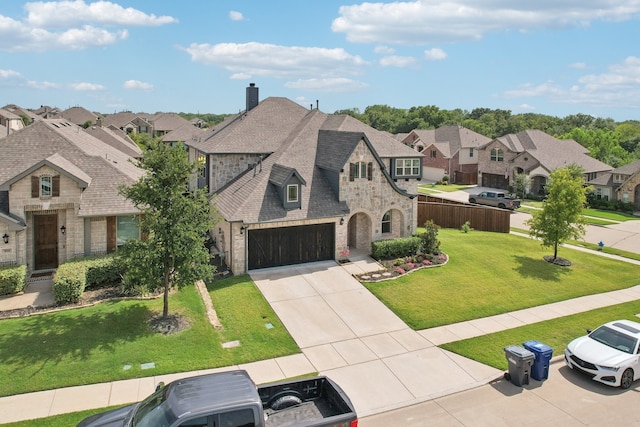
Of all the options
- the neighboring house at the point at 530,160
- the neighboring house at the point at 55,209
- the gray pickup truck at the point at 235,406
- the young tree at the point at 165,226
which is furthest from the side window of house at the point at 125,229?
the neighboring house at the point at 530,160

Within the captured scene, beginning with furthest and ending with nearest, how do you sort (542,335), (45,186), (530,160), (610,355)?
(530,160) < (45,186) < (542,335) < (610,355)

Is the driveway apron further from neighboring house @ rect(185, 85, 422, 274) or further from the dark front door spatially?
the dark front door

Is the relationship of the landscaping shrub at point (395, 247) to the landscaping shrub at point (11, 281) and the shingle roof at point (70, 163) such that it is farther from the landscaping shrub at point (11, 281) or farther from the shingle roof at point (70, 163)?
the landscaping shrub at point (11, 281)

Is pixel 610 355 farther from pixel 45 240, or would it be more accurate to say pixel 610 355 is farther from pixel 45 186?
pixel 45 240

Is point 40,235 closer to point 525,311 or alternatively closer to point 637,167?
point 525,311

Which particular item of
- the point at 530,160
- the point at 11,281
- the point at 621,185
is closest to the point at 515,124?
the point at 530,160

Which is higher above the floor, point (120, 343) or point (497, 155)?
point (497, 155)

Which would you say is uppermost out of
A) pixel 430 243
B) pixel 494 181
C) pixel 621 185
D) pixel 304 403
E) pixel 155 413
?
pixel 494 181

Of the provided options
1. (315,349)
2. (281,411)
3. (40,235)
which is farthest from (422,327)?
(40,235)
